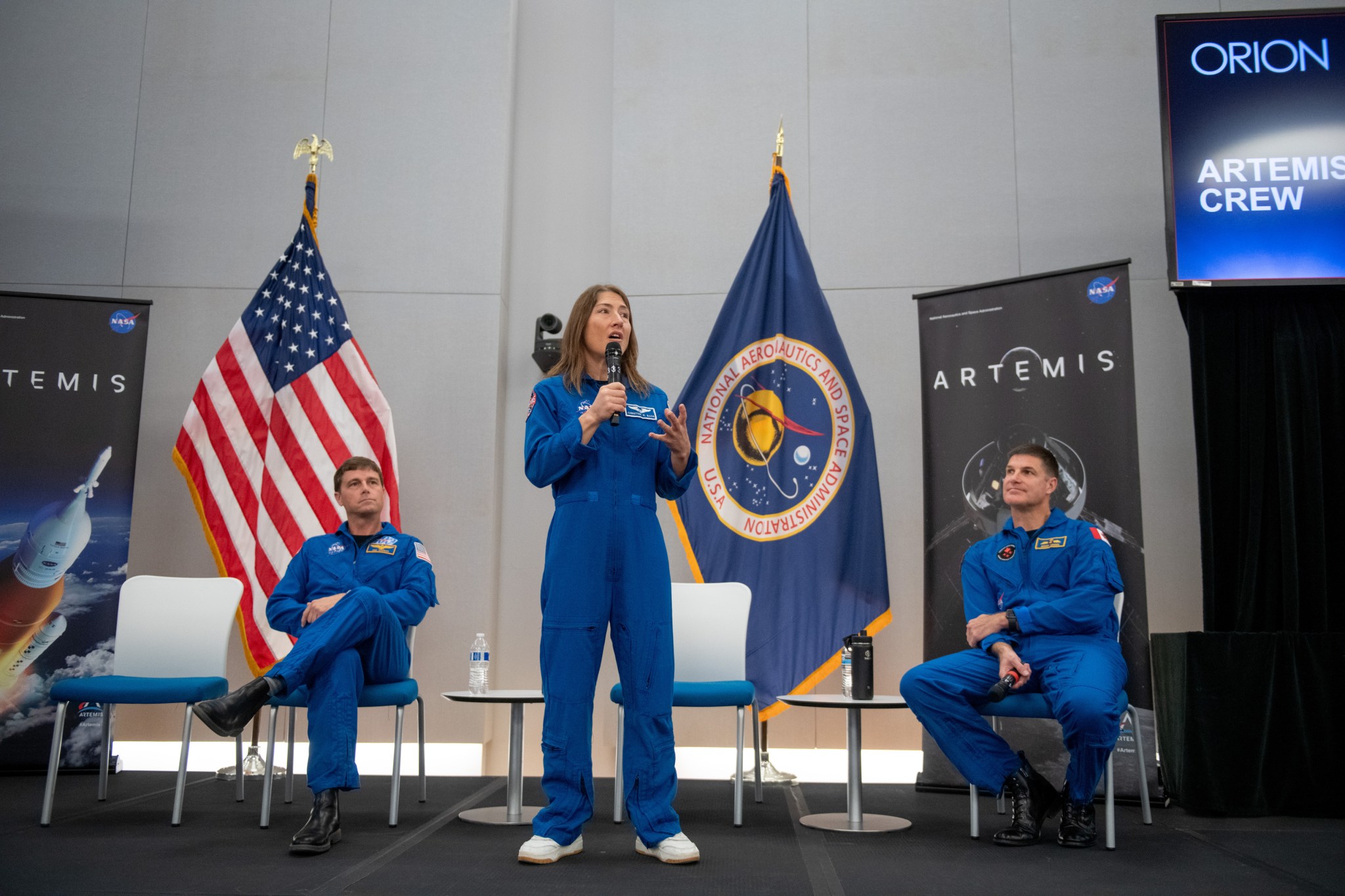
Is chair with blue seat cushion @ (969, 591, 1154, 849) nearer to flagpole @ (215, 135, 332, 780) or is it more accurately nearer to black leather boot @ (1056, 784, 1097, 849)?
black leather boot @ (1056, 784, 1097, 849)

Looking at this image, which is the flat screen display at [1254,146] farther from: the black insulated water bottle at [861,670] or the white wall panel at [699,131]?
the black insulated water bottle at [861,670]

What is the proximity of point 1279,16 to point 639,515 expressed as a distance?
380cm

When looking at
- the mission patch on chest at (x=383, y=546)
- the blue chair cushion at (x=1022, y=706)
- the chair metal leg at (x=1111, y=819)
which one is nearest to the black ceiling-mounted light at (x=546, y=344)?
the mission patch on chest at (x=383, y=546)

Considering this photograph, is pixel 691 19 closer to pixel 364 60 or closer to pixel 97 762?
pixel 364 60

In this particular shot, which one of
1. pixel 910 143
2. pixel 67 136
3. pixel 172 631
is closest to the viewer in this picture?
pixel 172 631

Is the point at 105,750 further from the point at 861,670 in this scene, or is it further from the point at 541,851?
the point at 861,670

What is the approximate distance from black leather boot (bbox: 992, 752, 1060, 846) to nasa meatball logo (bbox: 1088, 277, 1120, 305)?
6.32ft

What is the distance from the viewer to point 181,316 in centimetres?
536

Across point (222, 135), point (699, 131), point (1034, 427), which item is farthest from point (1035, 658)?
point (222, 135)

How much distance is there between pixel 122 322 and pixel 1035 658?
411 centimetres

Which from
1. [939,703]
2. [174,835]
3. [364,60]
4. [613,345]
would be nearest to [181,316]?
[364,60]

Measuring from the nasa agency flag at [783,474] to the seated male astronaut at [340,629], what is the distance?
4.49 feet

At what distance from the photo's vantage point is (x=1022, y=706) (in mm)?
A: 3242

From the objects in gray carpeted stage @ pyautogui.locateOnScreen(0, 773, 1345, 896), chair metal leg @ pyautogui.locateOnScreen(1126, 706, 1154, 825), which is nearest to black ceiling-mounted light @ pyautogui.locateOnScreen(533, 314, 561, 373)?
gray carpeted stage @ pyautogui.locateOnScreen(0, 773, 1345, 896)
